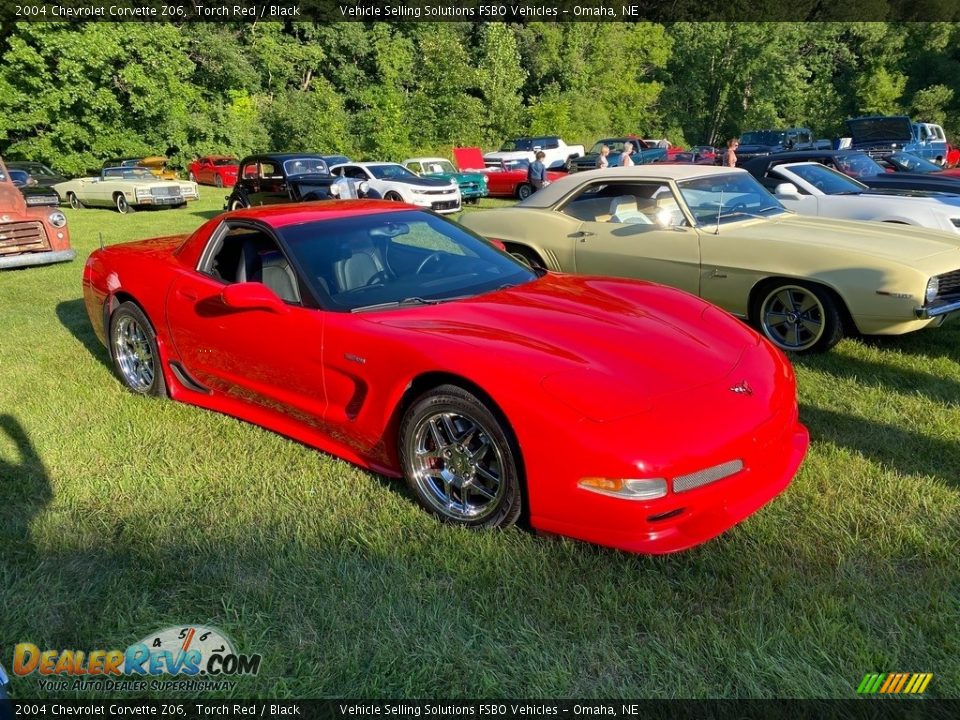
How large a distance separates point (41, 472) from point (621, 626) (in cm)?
304

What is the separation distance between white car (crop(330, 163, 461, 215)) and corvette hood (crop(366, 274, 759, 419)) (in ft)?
41.0

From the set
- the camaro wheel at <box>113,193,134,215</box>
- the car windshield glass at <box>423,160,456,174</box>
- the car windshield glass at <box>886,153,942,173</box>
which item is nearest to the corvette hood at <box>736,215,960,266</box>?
the car windshield glass at <box>886,153,942,173</box>

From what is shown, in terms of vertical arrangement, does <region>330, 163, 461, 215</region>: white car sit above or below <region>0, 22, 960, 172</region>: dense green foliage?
below

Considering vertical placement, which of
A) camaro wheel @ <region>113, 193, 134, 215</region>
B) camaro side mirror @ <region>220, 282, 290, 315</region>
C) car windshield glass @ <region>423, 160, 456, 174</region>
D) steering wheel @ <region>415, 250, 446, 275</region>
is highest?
steering wheel @ <region>415, 250, 446, 275</region>

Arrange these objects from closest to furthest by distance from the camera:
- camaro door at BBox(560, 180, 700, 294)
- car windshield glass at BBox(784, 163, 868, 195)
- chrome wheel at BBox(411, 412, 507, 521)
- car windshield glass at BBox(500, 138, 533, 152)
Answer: chrome wheel at BBox(411, 412, 507, 521) < camaro door at BBox(560, 180, 700, 294) < car windshield glass at BBox(784, 163, 868, 195) < car windshield glass at BBox(500, 138, 533, 152)

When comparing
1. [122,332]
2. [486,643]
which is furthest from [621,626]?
[122,332]

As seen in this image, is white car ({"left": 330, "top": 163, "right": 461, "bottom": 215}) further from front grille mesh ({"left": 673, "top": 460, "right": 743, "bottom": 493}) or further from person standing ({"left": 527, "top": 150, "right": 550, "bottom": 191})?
front grille mesh ({"left": 673, "top": 460, "right": 743, "bottom": 493})

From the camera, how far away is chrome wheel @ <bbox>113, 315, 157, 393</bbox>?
14.9 ft

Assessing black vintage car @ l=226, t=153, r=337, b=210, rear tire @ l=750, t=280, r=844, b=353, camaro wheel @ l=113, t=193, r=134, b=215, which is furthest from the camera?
camaro wheel @ l=113, t=193, r=134, b=215

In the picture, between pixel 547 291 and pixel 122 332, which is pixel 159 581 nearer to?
pixel 547 291

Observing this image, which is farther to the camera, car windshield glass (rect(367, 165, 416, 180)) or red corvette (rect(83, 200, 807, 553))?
car windshield glass (rect(367, 165, 416, 180))

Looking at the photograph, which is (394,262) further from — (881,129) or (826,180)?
(881,129)

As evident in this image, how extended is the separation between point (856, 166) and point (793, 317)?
25.0 feet

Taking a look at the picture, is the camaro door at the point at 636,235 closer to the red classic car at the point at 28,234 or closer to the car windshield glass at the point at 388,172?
the red classic car at the point at 28,234
